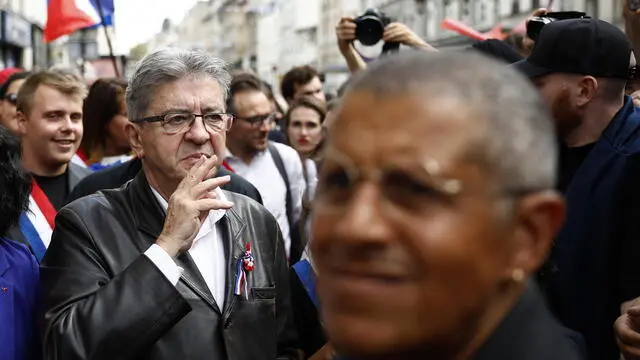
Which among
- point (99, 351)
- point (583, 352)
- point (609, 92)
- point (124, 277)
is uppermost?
point (609, 92)

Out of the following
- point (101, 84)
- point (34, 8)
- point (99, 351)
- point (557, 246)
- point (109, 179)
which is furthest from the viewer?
point (34, 8)

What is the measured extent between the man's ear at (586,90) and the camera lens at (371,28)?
2565 mm

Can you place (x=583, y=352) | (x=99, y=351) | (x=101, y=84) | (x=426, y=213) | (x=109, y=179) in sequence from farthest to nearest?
(x=101, y=84), (x=109, y=179), (x=99, y=351), (x=583, y=352), (x=426, y=213)

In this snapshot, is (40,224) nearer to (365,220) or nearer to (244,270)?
(244,270)

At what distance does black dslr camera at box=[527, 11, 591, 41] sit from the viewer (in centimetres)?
382

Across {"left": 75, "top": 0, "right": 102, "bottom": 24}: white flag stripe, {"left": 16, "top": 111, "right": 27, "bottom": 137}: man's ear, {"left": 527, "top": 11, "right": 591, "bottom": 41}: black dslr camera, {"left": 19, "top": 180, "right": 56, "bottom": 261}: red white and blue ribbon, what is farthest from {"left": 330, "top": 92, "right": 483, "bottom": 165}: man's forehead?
{"left": 75, "top": 0, "right": 102, "bottom": 24}: white flag stripe

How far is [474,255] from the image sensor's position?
42.1 inches

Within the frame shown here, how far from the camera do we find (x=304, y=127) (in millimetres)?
7125

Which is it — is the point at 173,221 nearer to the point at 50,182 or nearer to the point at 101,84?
the point at 50,182

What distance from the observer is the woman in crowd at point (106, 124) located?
19.1 feet

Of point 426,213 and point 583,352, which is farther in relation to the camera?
point 583,352

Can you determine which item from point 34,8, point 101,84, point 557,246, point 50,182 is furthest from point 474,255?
point 34,8

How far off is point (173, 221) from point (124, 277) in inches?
9.0

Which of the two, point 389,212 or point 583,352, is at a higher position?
point 389,212
